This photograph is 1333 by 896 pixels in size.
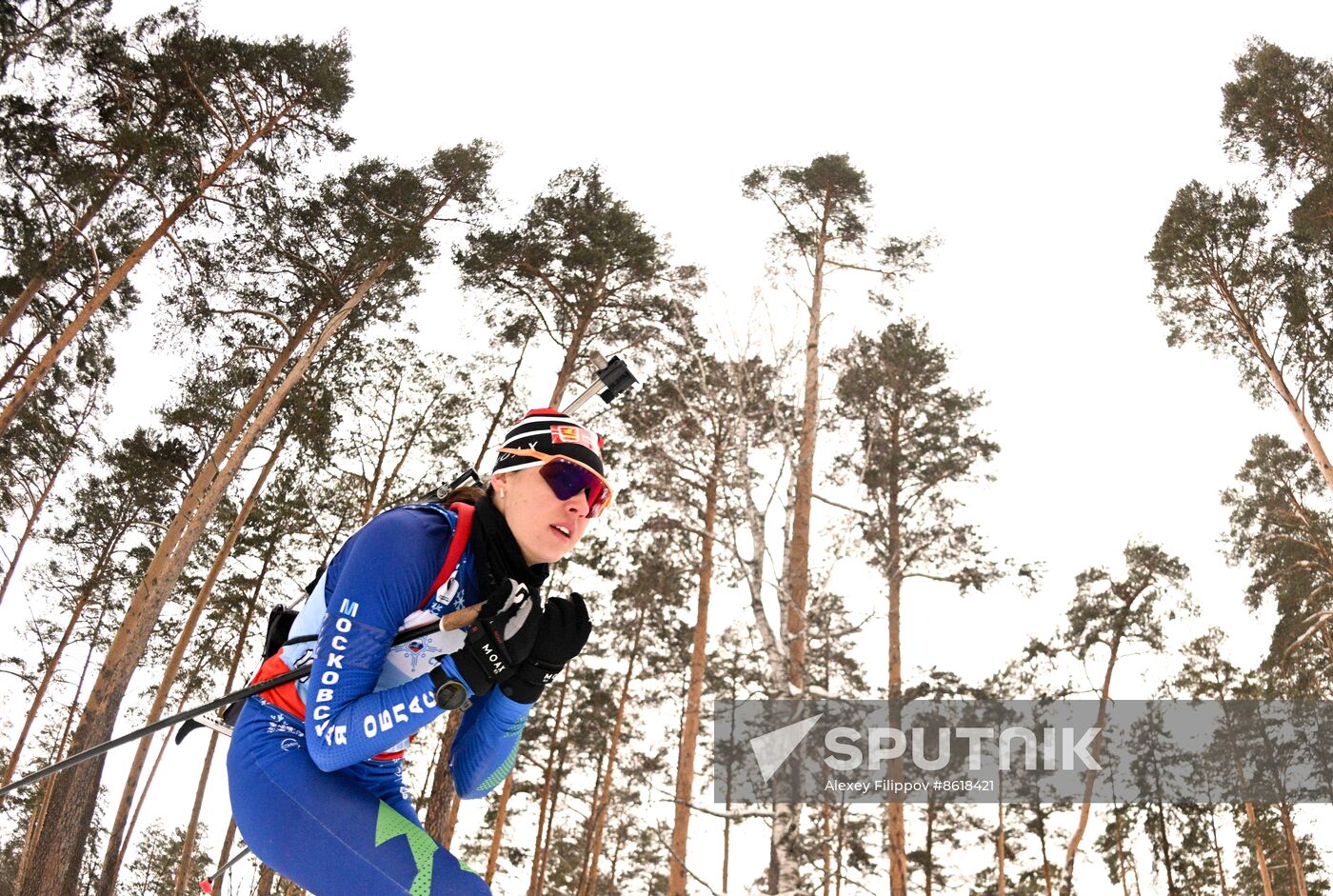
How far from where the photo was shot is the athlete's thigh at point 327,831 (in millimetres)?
1772

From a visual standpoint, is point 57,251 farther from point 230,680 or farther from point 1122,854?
point 1122,854

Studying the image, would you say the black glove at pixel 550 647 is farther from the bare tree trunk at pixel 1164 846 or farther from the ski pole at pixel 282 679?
the bare tree trunk at pixel 1164 846

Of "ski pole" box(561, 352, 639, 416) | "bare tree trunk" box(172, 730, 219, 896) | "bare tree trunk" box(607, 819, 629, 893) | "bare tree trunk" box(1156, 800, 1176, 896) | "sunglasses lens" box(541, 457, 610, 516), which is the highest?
"bare tree trunk" box(1156, 800, 1176, 896)

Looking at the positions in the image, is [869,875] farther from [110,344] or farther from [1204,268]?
[110,344]

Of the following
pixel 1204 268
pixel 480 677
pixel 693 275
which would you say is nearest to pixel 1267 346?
pixel 1204 268

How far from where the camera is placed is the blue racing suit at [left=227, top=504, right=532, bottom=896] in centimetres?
179

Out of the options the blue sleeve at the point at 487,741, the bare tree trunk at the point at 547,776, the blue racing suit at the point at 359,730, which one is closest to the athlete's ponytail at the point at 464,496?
the blue racing suit at the point at 359,730

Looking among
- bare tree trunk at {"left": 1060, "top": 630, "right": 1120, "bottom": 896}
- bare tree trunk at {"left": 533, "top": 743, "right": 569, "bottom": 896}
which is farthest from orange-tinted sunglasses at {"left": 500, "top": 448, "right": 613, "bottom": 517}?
bare tree trunk at {"left": 533, "top": 743, "right": 569, "bottom": 896}

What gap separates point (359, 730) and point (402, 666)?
0.75 feet

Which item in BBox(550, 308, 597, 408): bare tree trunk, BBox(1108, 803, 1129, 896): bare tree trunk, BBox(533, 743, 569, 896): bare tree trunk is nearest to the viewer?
BBox(550, 308, 597, 408): bare tree trunk

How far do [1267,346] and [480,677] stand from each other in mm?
16879

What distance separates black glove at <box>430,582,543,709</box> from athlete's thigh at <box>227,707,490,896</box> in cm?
29

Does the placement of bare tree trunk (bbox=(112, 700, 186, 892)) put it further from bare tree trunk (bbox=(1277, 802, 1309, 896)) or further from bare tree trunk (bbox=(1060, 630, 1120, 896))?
bare tree trunk (bbox=(1277, 802, 1309, 896))

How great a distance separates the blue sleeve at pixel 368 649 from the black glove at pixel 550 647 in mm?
240
